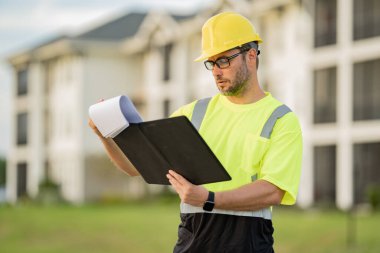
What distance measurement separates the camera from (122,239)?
94.5 ft

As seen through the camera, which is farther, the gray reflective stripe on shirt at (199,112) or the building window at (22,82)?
the building window at (22,82)

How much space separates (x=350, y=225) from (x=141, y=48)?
104ft

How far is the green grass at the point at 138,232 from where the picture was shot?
24.4 metres

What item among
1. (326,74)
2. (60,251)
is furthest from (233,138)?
(326,74)

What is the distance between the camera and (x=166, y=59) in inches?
2058

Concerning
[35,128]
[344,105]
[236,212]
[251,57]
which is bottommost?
[236,212]

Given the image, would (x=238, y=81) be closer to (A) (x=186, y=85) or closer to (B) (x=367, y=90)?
(B) (x=367, y=90)

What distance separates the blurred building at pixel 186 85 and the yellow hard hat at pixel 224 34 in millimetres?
31126

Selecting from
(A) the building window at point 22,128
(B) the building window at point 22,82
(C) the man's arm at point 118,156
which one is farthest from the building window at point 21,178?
(C) the man's arm at point 118,156

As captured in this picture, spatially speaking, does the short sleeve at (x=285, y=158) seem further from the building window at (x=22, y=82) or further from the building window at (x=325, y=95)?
the building window at (x=22, y=82)

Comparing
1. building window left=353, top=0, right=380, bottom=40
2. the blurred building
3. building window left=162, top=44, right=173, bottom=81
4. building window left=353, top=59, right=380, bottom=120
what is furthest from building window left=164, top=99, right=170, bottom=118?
building window left=353, top=59, right=380, bottom=120

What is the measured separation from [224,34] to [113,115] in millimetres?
585

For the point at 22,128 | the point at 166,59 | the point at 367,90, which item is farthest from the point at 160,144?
the point at 22,128

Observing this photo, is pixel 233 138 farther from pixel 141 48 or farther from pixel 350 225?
pixel 141 48
